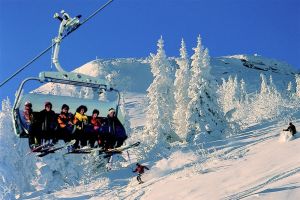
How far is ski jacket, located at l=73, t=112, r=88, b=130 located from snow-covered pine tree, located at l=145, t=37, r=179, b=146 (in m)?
32.1

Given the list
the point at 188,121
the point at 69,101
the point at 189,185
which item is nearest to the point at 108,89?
the point at 69,101

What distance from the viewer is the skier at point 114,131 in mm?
15914

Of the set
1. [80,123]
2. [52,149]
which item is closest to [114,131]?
[80,123]

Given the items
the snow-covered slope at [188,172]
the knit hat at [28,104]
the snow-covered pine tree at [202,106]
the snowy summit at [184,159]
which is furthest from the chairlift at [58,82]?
the snow-covered pine tree at [202,106]

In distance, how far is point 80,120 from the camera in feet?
51.0

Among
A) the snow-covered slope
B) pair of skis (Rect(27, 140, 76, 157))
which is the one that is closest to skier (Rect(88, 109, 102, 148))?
pair of skis (Rect(27, 140, 76, 157))

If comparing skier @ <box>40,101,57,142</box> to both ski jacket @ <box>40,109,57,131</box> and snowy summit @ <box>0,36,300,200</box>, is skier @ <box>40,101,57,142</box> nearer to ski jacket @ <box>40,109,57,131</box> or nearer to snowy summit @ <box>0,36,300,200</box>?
ski jacket @ <box>40,109,57,131</box>

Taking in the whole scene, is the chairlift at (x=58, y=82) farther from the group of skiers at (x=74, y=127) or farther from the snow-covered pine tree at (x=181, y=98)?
the snow-covered pine tree at (x=181, y=98)

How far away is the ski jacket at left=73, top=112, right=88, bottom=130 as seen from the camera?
15.4m

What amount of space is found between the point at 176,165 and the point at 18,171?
22451 mm

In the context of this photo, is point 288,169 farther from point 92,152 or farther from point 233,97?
point 233,97

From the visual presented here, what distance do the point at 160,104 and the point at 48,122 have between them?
124ft

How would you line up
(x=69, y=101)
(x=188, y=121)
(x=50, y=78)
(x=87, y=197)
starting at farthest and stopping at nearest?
(x=188, y=121) → (x=87, y=197) → (x=69, y=101) → (x=50, y=78)

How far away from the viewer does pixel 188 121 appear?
48.0 metres
